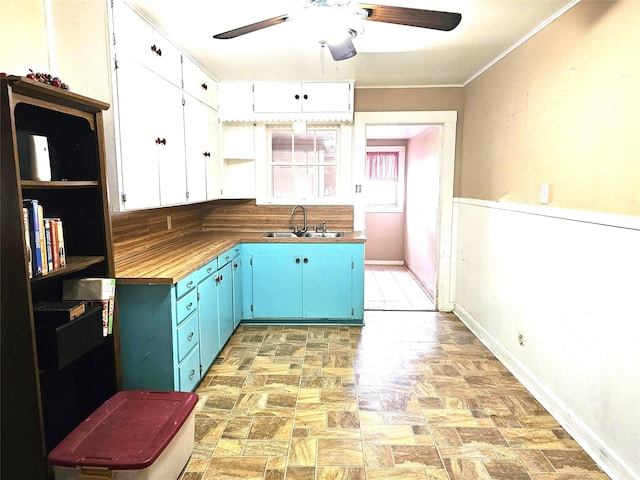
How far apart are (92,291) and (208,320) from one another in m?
1.06

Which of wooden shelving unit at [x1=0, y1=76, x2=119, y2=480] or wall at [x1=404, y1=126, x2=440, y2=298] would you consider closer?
wooden shelving unit at [x1=0, y1=76, x2=119, y2=480]

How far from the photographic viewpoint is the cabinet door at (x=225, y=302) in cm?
320

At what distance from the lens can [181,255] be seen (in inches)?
116

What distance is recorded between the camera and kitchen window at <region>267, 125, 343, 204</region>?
14.3 ft

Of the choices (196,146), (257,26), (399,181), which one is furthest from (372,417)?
(399,181)

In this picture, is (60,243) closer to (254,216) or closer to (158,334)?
(158,334)

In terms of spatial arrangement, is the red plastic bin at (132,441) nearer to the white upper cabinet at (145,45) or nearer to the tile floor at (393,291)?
the white upper cabinet at (145,45)

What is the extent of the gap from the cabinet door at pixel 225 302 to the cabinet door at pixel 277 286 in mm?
394

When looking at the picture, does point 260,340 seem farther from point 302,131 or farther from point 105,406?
point 302,131

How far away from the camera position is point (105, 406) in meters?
1.96

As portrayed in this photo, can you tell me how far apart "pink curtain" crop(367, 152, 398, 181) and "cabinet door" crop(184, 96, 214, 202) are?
390 centimetres

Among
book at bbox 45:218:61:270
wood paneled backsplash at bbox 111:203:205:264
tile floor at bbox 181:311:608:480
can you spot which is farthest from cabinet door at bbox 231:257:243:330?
book at bbox 45:218:61:270

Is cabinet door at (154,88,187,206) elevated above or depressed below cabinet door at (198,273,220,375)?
above

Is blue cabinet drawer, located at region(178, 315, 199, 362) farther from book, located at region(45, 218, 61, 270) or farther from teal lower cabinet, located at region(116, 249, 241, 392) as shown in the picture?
book, located at region(45, 218, 61, 270)
